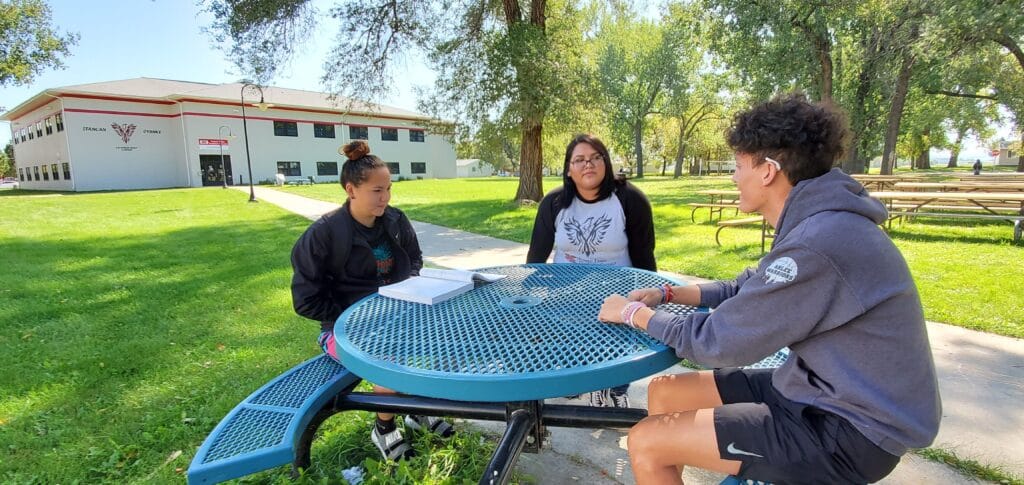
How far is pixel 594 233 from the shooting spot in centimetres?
291

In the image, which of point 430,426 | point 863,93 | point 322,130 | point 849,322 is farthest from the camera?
point 322,130

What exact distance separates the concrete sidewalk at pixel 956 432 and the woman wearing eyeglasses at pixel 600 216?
1.89 ft

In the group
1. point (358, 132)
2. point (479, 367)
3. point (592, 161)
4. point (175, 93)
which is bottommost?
point (479, 367)

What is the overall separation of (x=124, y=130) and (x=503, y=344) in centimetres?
3973

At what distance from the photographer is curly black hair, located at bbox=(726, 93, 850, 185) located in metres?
1.39

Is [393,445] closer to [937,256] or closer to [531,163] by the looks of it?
[937,256]

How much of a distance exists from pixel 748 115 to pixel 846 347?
28.3 inches

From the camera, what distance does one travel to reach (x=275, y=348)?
3.72 metres

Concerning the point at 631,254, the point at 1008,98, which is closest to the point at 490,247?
the point at 631,254

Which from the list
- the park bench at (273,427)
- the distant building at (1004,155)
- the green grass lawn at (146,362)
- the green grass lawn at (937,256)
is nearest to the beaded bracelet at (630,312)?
the green grass lawn at (146,362)

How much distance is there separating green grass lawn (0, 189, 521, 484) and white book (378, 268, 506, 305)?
723 mm

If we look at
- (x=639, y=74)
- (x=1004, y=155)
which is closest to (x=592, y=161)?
(x=639, y=74)

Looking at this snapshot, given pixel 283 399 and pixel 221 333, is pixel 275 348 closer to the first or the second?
pixel 221 333

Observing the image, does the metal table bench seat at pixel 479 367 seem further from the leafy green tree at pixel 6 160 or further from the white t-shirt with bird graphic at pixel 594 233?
the leafy green tree at pixel 6 160
